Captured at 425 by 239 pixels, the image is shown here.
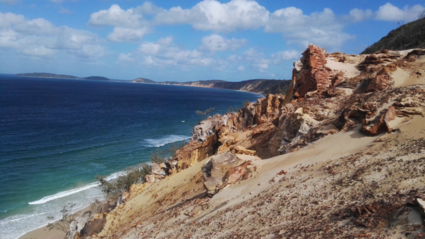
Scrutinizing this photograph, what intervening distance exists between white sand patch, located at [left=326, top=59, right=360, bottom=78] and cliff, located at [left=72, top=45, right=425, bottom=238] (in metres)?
0.07

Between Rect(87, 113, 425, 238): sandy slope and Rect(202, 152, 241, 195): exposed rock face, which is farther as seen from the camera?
Rect(202, 152, 241, 195): exposed rock face

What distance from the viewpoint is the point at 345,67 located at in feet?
67.1

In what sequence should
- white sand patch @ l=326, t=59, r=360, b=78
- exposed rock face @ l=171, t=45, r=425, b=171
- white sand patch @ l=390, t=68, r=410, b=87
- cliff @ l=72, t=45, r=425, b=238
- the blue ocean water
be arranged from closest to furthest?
1. cliff @ l=72, t=45, r=425, b=238
2. exposed rock face @ l=171, t=45, r=425, b=171
3. white sand patch @ l=390, t=68, r=410, b=87
4. white sand patch @ l=326, t=59, r=360, b=78
5. the blue ocean water

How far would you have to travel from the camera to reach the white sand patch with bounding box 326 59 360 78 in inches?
765

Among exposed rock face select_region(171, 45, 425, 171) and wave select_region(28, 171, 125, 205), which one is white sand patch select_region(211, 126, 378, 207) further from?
wave select_region(28, 171, 125, 205)

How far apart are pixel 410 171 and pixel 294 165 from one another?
14.7 ft

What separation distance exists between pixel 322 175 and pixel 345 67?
13.7 m

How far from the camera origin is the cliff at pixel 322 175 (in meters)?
6.48

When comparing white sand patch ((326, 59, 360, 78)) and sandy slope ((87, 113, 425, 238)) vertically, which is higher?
white sand patch ((326, 59, 360, 78))

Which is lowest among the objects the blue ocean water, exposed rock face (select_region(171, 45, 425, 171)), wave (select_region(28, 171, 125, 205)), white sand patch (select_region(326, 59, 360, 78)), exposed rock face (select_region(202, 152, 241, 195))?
wave (select_region(28, 171, 125, 205))

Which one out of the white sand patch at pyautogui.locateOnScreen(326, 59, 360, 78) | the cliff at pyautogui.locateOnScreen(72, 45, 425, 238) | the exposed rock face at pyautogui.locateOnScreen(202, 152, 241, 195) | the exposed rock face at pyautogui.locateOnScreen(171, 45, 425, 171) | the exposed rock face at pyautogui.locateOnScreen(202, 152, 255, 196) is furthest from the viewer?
the white sand patch at pyautogui.locateOnScreen(326, 59, 360, 78)

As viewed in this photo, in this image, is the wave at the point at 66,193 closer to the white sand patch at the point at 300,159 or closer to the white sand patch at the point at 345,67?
the white sand patch at the point at 300,159

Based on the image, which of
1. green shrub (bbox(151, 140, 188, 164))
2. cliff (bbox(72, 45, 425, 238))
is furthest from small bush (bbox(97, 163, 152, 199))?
cliff (bbox(72, 45, 425, 238))

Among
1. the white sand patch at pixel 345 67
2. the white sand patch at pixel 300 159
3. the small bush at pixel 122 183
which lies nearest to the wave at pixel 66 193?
the small bush at pixel 122 183
